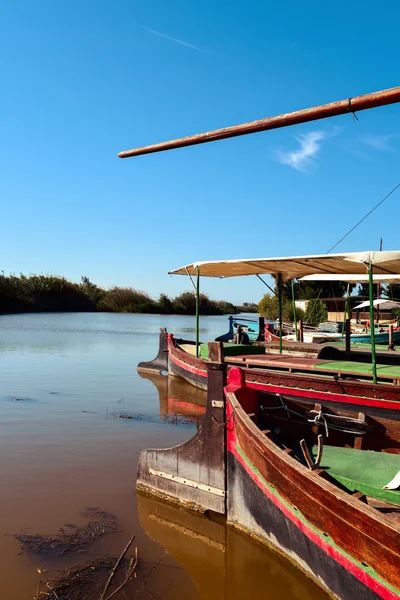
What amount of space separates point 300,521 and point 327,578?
491mm

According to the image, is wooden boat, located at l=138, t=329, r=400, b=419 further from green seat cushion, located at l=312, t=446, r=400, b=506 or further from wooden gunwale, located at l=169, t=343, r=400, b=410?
green seat cushion, located at l=312, t=446, r=400, b=506

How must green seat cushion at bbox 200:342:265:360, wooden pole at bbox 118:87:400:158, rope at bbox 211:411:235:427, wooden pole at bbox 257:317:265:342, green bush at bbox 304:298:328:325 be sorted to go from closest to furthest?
wooden pole at bbox 118:87:400:158
rope at bbox 211:411:235:427
green seat cushion at bbox 200:342:265:360
wooden pole at bbox 257:317:265:342
green bush at bbox 304:298:328:325

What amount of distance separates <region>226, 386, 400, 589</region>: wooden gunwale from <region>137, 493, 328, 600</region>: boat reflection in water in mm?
902

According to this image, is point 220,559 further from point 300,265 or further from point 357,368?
point 300,265

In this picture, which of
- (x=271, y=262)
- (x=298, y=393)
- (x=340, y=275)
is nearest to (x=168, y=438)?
(x=298, y=393)

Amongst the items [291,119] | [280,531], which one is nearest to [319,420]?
[280,531]

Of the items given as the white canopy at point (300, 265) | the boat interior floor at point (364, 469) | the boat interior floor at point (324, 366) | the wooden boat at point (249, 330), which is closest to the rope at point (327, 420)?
the boat interior floor at point (364, 469)

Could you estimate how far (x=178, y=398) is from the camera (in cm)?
1452

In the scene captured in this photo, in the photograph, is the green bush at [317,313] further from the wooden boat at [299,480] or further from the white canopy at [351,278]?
the wooden boat at [299,480]

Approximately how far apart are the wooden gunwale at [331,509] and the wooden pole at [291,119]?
2.91m

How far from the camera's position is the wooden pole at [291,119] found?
355 cm

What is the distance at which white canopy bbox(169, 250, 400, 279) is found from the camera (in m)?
9.35

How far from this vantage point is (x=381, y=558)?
335 centimetres

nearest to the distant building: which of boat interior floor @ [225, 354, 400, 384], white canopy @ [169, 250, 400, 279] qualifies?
white canopy @ [169, 250, 400, 279]
